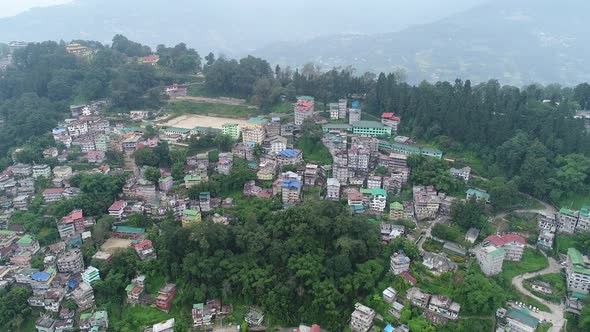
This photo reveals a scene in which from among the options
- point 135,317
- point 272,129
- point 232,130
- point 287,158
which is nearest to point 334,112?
point 272,129

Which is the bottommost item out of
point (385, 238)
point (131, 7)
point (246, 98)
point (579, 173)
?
→ point (385, 238)

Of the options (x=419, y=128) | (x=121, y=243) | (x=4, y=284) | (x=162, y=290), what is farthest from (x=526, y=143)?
(x=4, y=284)

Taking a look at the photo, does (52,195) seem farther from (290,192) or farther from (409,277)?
(409,277)

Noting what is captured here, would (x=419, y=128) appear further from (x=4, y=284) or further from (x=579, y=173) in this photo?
(x=4, y=284)

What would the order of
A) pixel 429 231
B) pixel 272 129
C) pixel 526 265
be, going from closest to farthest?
1. pixel 526 265
2. pixel 429 231
3. pixel 272 129

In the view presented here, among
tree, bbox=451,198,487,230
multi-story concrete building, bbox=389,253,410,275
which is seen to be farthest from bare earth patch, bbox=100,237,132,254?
tree, bbox=451,198,487,230

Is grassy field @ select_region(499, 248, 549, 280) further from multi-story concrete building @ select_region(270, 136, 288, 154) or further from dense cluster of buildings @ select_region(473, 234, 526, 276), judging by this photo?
multi-story concrete building @ select_region(270, 136, 288, 154)

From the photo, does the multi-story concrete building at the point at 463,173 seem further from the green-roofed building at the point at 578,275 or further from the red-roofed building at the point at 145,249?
the red-roofed building at the point at 145,249

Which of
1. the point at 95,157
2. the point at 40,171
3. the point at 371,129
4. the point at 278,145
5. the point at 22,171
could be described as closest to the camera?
the point at 40,171
